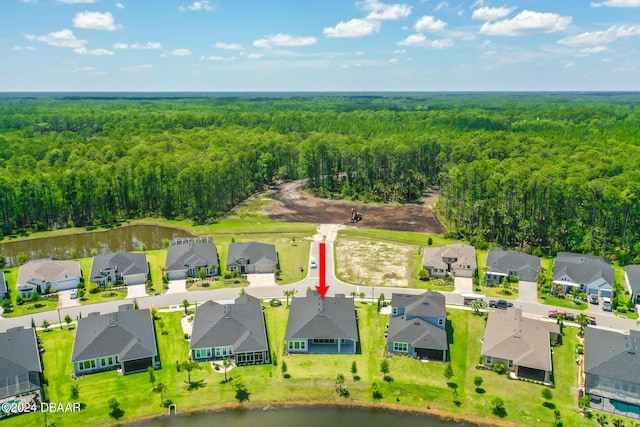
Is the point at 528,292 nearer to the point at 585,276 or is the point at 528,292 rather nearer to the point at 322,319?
the point at 585,276

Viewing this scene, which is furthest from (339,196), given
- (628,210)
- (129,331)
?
(129,331)

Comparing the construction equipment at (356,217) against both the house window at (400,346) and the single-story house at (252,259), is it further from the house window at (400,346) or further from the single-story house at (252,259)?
the house window at (400,346)

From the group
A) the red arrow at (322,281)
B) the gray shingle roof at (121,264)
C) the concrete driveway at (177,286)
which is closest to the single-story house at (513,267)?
the red arrow at (322,281)

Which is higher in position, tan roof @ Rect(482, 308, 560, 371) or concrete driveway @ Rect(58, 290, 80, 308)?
tan roof @ Rect(482, 308, 560, 371)

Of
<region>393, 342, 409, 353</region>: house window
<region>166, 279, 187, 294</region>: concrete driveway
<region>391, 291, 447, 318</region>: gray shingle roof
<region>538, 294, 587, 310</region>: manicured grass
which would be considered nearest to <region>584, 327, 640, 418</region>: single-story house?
<region>538, 294, 587, 310</region>: manicured grass

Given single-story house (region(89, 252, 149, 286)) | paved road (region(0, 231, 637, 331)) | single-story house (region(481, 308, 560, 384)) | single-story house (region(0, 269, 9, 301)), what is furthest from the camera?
single-story house (region(89, 252, 149, 286))

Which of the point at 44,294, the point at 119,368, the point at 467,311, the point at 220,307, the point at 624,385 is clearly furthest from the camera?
the point at 44,294

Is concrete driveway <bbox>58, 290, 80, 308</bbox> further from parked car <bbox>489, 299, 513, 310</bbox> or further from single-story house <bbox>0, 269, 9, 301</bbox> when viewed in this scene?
parked car <bbox>489, 299, 513, 310</bbox>

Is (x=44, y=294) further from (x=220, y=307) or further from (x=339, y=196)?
(x=339, y=196)
